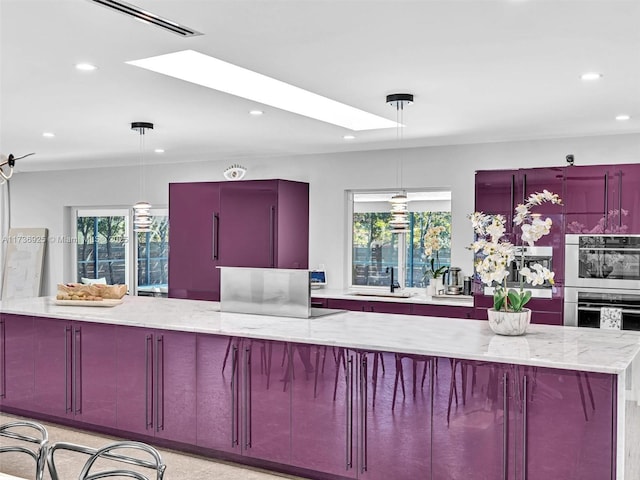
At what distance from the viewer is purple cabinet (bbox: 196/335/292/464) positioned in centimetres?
387

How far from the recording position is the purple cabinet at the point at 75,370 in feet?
15.1

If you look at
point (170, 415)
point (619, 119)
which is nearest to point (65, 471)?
point (170, 415)

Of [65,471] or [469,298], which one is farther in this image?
[469,298]

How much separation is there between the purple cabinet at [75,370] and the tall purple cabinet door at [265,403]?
3.80 ft

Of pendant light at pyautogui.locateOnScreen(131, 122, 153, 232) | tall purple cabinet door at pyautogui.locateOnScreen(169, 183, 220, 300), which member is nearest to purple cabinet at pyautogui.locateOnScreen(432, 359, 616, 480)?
pendant light at pyautogui.locateOnScreen(131, 122, 153, 232)

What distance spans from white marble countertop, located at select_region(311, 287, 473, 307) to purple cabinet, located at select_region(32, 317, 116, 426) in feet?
9.16

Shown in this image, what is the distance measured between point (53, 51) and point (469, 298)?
4.47 meters

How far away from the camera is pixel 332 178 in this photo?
25.7 ft

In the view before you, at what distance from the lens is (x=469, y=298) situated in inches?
257

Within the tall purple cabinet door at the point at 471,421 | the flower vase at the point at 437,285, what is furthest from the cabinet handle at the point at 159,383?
the flower vase at the point at 437,285

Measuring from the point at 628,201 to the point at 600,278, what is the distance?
2.30 ft

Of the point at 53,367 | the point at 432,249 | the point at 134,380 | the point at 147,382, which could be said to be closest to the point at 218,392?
the point at 147,382

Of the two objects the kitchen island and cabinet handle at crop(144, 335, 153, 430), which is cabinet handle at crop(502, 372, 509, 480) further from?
cabinet handle at crop(144, 335, 153, 430)

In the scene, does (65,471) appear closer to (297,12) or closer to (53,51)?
(53,51)
